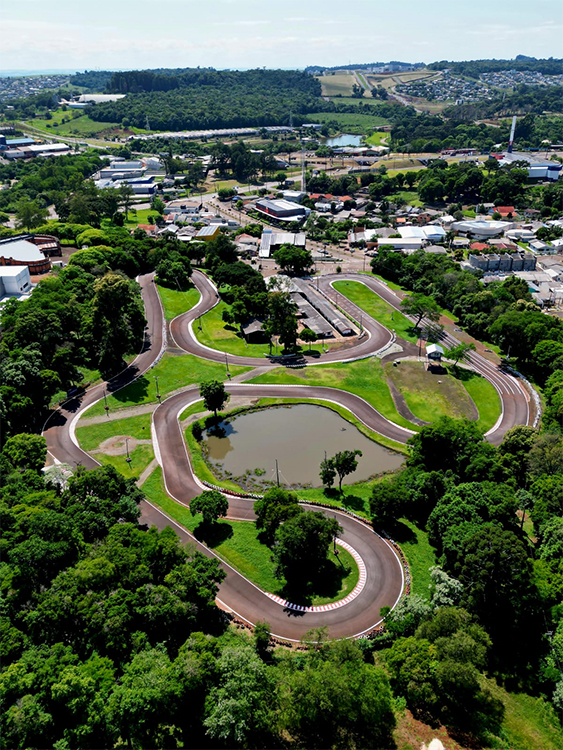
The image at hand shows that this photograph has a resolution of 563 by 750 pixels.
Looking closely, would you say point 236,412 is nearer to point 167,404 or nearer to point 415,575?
point 167,404

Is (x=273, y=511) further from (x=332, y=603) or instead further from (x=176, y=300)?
(x=176, y=300)

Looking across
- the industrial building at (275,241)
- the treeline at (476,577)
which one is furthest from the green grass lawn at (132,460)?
the industrial building at (275,241)

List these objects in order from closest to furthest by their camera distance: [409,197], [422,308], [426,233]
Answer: [422,308], [426,233], [409,197]

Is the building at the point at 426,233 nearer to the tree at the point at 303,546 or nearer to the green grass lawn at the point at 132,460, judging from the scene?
the green grass lawn at the point at 132,460

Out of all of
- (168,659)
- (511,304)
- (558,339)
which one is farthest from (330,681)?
(511,304)

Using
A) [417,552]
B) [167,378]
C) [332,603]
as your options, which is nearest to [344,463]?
[417,552]
